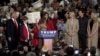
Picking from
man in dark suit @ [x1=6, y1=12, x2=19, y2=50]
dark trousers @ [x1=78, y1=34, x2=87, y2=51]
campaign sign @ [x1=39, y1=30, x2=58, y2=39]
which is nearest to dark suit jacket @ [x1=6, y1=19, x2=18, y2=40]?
man in dark suit @ [x1=6, y1=12, x2=19, y2=50]

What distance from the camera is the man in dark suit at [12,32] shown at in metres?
19.5

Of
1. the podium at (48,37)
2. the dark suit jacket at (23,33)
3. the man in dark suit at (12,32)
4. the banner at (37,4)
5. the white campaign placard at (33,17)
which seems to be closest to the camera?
the podium at (48,37)

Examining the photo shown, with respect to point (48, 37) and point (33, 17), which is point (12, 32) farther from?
point (33, 17)

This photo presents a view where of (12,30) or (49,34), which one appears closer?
(49,34)

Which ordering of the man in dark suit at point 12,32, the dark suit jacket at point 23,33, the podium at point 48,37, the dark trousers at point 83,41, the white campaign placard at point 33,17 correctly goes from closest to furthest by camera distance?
the podium at point 48,37 → the man in dark suit at point 12,32 → the dark suit jacket at point 23,33 → the dark trousers at point 83,41 → the white campaign placard at point 33,17

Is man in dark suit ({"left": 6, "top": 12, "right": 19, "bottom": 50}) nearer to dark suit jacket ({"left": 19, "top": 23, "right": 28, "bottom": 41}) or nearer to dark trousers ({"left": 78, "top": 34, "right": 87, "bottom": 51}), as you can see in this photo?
dark suit jacket ({"left": 19, "top": 23, "right": 28, "bottom": 41})

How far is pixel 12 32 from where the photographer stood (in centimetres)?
1952

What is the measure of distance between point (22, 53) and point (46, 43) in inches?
52.4

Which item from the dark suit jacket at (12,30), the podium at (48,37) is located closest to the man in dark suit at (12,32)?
the dark suit jacket at (12,30)

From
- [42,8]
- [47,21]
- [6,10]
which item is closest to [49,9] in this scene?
[42,8]

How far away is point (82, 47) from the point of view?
65.0 ft

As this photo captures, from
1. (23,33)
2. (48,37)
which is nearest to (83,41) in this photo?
(48,37)

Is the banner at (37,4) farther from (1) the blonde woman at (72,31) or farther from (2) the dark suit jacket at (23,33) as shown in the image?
(1) the blonde woman at (72,31)

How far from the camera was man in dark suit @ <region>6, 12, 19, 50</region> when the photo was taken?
19.5 m
